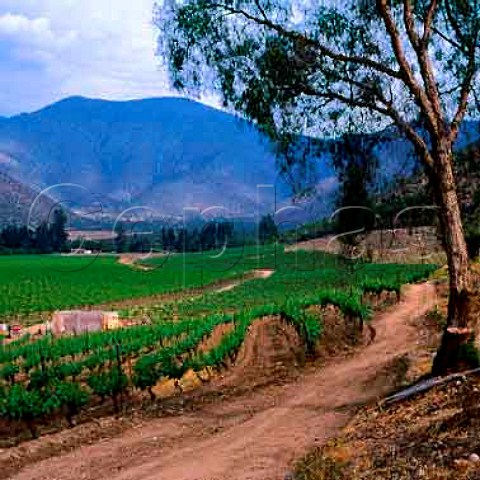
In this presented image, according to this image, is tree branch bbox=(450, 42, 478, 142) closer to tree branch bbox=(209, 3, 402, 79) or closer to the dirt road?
tree branch bbox=(209, 3, 402, 79)

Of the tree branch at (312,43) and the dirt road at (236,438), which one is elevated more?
the tree branch at (312,43)

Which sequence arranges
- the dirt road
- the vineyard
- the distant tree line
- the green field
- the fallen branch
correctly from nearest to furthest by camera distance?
the dirt road, the fallen branch, the vineyard, the green field, the distant tree line

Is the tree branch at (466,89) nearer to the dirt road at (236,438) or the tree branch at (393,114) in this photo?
the tree branch at (393,114)

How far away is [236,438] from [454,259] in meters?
3.69

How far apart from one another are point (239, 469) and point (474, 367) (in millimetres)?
3516

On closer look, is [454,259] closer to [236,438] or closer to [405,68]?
[405,68]

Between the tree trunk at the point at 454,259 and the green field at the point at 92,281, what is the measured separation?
104 feet

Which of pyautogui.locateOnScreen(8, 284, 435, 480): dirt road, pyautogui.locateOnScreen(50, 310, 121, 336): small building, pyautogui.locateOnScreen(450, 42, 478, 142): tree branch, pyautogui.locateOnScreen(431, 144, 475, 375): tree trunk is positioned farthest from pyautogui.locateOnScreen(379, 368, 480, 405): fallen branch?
pyautogui.locateOnScreen(50, 310, 121, 336): small building

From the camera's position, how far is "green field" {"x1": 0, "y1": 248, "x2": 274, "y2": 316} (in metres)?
42.8

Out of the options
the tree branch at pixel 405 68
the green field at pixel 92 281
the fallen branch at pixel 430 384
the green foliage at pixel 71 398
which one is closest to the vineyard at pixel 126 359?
the green foliage at pixel 71 398

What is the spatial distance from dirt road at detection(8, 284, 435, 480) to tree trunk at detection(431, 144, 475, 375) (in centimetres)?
163

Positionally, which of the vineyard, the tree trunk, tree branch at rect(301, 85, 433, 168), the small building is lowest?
the small building

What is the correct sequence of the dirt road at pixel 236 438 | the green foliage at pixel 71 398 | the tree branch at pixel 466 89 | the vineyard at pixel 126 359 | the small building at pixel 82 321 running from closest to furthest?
the dirt road at pixel 236 438, the tree branch at pixel 466 89, the green foliage at pixel 71 398, the vineyard at pixel 126 359, the small building at pixel 82 321

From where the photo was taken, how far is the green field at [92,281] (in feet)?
140
